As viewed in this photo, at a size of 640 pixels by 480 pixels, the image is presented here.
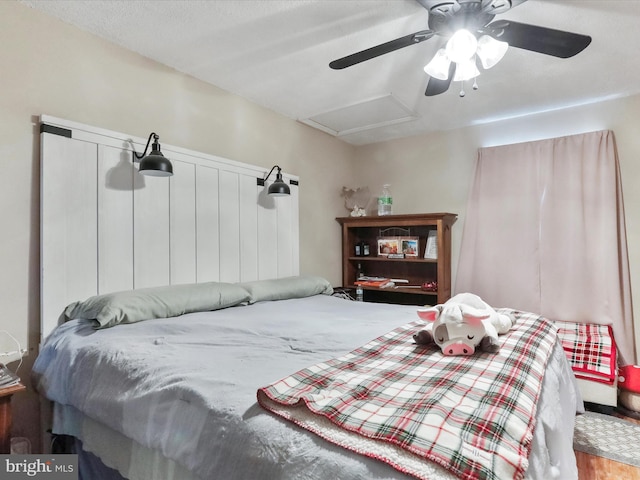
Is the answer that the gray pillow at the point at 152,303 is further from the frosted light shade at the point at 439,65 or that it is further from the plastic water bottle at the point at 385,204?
the plastic water bottle at the point at 385,204

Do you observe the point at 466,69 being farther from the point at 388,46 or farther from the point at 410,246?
the point at 410,246

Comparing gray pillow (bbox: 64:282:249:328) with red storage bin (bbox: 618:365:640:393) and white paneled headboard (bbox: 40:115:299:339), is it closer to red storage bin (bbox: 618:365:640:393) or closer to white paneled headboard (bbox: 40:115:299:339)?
white paneled headboard (bbox: 40:115:299:339)

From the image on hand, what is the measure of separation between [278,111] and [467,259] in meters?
2.18

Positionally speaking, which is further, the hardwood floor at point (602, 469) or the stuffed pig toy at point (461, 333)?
the hardwood floor at point (602, 469)

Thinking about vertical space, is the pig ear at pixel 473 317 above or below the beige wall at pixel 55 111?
below

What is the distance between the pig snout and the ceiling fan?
1.14 meters

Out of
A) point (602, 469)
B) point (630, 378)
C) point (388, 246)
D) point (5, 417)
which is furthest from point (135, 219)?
point (630, 378)

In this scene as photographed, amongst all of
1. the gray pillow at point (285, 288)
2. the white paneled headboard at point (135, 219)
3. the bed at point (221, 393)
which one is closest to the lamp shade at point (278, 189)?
the white paneled headboard at point (135, 219)

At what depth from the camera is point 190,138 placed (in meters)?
2.44

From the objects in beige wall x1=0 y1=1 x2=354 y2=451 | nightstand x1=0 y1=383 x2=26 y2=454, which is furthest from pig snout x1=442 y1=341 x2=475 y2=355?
beige wall x1=0 y1=1 x2=354 y2=451

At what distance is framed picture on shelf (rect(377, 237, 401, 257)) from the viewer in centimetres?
363

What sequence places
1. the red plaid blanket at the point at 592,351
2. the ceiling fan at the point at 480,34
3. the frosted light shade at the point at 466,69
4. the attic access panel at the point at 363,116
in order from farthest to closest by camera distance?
the attic access panel at the point at 363,116 < the red plaid blanket at the point at 592,351 < the frosted light shade at the point at 466,69 < the ceiling fan at the point at 480,34

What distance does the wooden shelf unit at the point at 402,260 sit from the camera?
323cm

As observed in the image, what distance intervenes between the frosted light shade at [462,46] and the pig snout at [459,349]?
3.74 ft
